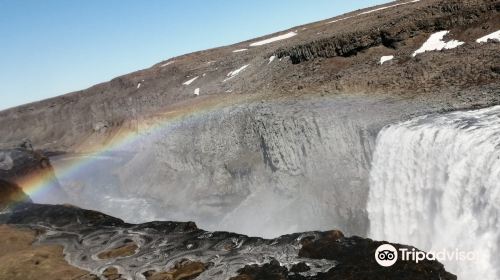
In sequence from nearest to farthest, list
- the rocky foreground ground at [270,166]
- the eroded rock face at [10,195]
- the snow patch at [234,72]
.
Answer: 1. the rocky foreground ground at [270,166]
2. the eroded rock face at [10,195]
3. the snow patch at [234,72]

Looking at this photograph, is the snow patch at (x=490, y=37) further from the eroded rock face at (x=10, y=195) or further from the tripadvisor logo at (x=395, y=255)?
the eroded rock face at (x=10, y=195)

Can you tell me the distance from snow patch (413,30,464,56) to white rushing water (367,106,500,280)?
1141 centimetres

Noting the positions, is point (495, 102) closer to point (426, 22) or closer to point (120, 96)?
point (426, 22)

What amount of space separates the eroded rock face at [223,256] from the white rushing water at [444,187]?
3.16 metres

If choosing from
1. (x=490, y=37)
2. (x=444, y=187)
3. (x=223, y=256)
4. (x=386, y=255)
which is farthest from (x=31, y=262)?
(x=490, y=37)

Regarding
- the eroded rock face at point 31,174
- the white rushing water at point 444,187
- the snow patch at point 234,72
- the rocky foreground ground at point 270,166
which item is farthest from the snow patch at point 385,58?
the eroded rock face at point 31,174

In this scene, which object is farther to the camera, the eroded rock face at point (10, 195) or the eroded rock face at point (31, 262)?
the eroded rock face at point (10, 195)

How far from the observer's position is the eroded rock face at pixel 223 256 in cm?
1270

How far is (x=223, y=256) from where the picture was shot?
14.8m

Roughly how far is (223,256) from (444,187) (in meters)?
8.84

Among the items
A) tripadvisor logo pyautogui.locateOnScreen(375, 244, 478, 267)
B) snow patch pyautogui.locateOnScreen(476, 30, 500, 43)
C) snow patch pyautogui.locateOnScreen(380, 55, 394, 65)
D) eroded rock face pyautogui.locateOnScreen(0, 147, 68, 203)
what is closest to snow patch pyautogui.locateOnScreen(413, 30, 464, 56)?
snow patch pyautogui.locateOnScreen(476, 30, 500, 43)

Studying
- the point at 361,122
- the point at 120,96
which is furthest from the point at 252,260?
the point at 120,96

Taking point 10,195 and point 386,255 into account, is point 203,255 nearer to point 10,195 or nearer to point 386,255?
point 386,255

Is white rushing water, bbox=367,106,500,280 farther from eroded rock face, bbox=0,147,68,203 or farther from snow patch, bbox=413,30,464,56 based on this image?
eroded rock face, bbox=0,147,68,203
